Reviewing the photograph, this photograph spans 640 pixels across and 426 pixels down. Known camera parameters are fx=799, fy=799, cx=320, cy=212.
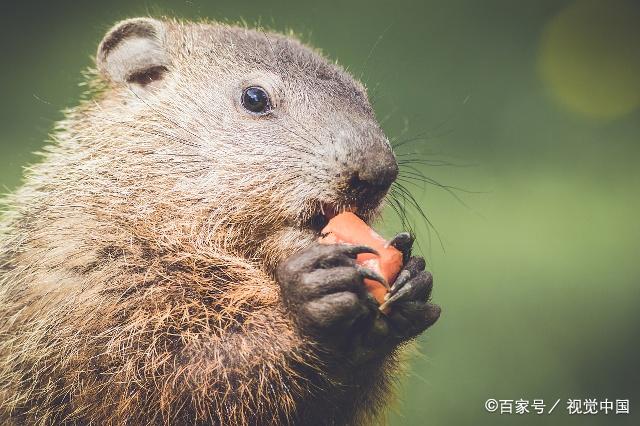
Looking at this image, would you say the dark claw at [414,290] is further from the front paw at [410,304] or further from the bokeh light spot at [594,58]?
the bokeh light spot at [594,58]

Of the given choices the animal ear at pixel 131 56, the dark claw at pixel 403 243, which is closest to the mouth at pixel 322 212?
the dark claw at pixel 403 243

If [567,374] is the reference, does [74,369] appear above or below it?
below

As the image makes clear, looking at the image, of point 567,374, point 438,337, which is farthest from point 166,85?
point 567,374

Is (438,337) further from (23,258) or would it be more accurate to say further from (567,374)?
(23,258)

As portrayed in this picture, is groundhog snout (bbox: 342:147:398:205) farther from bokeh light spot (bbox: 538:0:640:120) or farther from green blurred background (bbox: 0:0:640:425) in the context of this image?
bokeh light spot (bbox: 538:0:640:120)

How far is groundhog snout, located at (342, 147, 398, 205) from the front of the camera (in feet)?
7.93

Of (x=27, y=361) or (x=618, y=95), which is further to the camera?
(x=618, y=95)

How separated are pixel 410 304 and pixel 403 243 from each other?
20 cm

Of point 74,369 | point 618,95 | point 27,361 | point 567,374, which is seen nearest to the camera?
point 74,369

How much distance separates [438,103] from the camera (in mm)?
6418

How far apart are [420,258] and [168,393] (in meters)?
0.82

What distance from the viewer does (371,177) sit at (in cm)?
242

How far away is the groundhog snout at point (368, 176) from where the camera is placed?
7.93 feet

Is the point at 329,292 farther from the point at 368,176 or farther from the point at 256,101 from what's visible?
the point at 256,101
